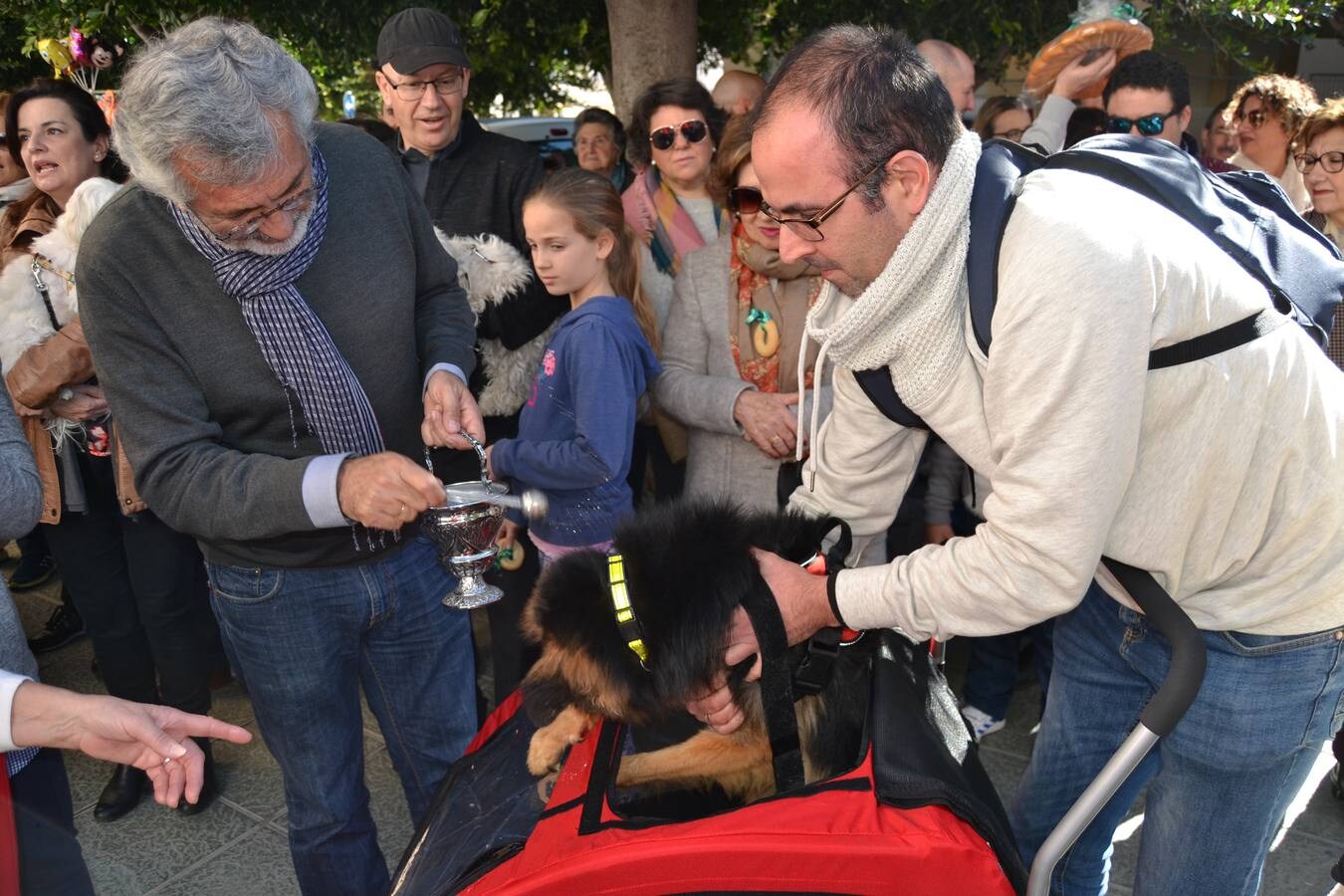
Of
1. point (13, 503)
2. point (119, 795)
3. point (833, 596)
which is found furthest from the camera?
point (119, 795)

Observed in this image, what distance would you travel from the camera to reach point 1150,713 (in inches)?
61.0

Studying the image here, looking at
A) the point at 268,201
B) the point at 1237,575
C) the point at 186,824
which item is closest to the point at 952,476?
the point at 1237,575

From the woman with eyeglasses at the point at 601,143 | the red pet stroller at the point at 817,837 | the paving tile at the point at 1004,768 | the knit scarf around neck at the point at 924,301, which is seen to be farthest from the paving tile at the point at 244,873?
the woman with eyeglasses at the point at 601,143

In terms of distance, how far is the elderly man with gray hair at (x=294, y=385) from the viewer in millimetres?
1890

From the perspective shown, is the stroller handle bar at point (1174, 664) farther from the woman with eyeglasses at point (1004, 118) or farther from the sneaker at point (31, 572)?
the sneaker at point (31, 572)

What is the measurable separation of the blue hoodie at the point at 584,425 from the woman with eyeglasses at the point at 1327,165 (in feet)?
7.88

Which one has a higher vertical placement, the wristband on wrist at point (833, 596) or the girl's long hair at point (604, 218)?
the girl's long hair at point (604, 218)

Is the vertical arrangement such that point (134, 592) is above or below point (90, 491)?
below

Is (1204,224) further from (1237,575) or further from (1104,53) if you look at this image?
(1104,53)

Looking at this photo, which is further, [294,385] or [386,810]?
[386,810]

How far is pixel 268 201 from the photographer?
6.36ft

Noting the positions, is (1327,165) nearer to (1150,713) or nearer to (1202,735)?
(1202,735)

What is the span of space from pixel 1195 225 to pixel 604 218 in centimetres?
196

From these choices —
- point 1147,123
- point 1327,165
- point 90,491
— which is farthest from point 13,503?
point 1327,165
